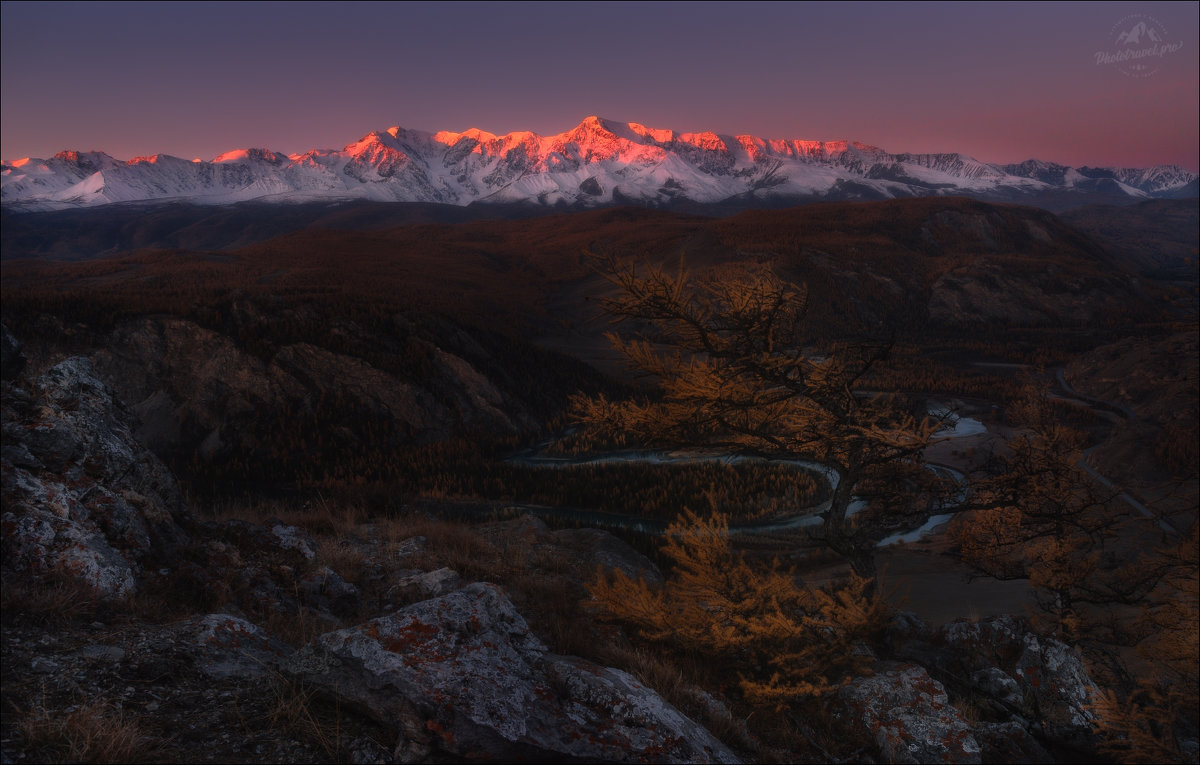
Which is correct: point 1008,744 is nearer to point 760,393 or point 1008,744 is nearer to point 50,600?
point 760,393

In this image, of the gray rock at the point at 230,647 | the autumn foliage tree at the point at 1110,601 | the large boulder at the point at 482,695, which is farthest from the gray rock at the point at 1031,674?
the gray rock at the point at 230,647

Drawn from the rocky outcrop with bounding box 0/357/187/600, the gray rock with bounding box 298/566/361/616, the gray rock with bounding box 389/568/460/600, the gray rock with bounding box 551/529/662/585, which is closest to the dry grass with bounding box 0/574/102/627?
the rocky outcrop with bounding box 0/357/187/600

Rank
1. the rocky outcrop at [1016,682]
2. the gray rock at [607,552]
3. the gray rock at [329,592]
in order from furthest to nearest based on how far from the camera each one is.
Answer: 1. the gray rock at [607,552]
2. the gray rock at [329,592]
3. the rocky outcrop at [1016,682]

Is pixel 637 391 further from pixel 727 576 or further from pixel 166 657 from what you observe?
pixel 166 657

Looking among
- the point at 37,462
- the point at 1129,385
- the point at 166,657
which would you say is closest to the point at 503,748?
the point at 166,657

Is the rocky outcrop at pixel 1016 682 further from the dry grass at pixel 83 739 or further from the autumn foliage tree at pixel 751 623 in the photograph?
the dry grass at pixel 83 739
